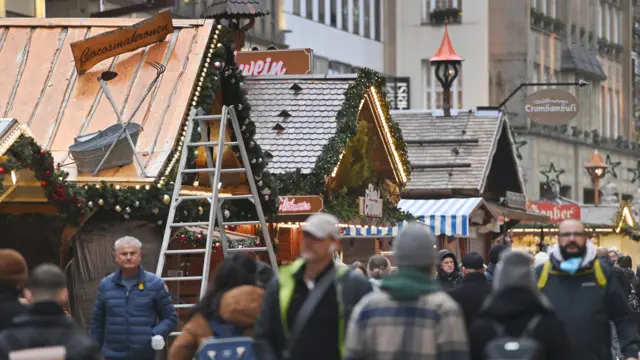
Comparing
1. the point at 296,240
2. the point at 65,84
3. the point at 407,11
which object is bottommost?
the point at 296,240

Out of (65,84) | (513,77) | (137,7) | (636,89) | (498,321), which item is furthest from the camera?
(636,89)

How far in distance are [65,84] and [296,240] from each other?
6.12 metres

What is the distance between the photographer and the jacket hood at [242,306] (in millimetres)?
11148

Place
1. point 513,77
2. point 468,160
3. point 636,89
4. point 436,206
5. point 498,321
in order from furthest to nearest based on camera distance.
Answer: point 636,89 < point 513,77 < point 468,160 < point 436,206 < point 498,321

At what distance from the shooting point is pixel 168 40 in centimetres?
2200

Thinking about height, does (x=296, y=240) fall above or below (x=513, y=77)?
below

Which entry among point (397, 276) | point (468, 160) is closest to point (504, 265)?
point (397, 276)

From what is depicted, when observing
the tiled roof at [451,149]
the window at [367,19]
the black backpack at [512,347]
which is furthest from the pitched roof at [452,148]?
→ the black backpack at [512,347]

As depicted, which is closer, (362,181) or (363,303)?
(363,303)

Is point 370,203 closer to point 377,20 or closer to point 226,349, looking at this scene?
point 226,349

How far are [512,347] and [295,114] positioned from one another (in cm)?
1827

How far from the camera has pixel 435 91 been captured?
207ft

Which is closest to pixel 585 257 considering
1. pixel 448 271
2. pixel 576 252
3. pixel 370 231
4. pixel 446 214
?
pixel 576 252

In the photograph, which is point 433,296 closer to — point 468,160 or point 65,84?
point 65,84
